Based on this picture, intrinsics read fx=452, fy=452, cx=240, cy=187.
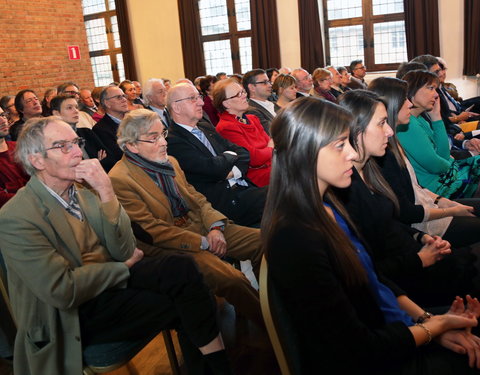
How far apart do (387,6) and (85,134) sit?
6754 mm

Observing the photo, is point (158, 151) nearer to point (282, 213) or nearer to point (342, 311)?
point (282, 213)

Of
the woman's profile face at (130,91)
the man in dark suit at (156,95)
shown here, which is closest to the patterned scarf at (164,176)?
the man in dark suit at (156,95)

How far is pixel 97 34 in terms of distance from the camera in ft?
36.3

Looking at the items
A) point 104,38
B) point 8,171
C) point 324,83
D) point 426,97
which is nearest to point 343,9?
point 324,83

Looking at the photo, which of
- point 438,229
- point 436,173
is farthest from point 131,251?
point 436,173

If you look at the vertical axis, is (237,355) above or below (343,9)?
below

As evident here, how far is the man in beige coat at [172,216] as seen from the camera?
6.88ft

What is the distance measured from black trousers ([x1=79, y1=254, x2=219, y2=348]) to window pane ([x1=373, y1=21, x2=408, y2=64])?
26.7 ft

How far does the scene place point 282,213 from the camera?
1193 millimetres

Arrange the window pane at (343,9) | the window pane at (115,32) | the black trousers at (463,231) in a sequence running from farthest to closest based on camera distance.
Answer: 1. the window pane at (115,32)
2. the window pane at (343,9)
3. the black trousers at (463,231)

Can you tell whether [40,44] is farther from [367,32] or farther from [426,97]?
[426,97]

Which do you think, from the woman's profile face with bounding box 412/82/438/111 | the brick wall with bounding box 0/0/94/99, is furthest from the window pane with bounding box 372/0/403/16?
the woman's profile face with bounding box 412/82/438/111

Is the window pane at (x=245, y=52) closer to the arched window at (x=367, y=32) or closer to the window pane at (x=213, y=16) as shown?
the window pane at (x=213, y=16)

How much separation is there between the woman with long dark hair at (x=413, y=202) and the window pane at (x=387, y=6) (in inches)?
A: 276
